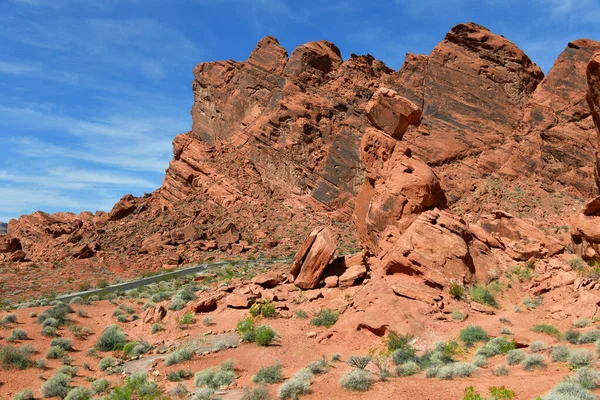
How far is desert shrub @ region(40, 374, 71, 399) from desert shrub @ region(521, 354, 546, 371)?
40.5 feet

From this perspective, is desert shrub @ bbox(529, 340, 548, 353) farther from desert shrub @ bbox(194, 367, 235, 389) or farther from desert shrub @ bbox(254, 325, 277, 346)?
desert shrub @ bbox(254, 325, 277, 346)

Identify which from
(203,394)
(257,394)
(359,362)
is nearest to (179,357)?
(203,394)

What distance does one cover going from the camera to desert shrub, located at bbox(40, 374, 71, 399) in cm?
1338

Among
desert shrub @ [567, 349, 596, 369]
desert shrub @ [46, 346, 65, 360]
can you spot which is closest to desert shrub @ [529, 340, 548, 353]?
desert shrub @ [567, 349, 596, 369]

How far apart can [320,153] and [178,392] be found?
157ft

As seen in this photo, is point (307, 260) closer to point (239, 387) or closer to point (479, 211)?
point (239, 387)

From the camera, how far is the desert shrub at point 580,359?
10508mm

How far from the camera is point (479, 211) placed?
45.8m

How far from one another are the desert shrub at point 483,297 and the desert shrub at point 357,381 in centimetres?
880

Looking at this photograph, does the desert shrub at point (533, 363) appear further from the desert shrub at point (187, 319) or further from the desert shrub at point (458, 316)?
the desert shrub at point (187, 319)

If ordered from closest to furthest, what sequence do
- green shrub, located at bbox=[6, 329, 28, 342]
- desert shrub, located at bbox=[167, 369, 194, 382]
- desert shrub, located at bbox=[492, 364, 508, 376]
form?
desert shrub, located at bbox=[492, 364, 508, 376] < desert shrub, located at bbox=[167, 369, 194, 382] < green shrub, located at bbox=[6, 329, 28, 342]

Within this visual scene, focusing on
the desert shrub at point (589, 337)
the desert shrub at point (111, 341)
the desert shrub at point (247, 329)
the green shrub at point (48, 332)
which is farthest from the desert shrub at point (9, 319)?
the desert shrub at point (589, 337)

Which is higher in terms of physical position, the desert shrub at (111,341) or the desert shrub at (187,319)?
the desert shrub at (187,319)

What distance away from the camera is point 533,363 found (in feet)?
36.4
